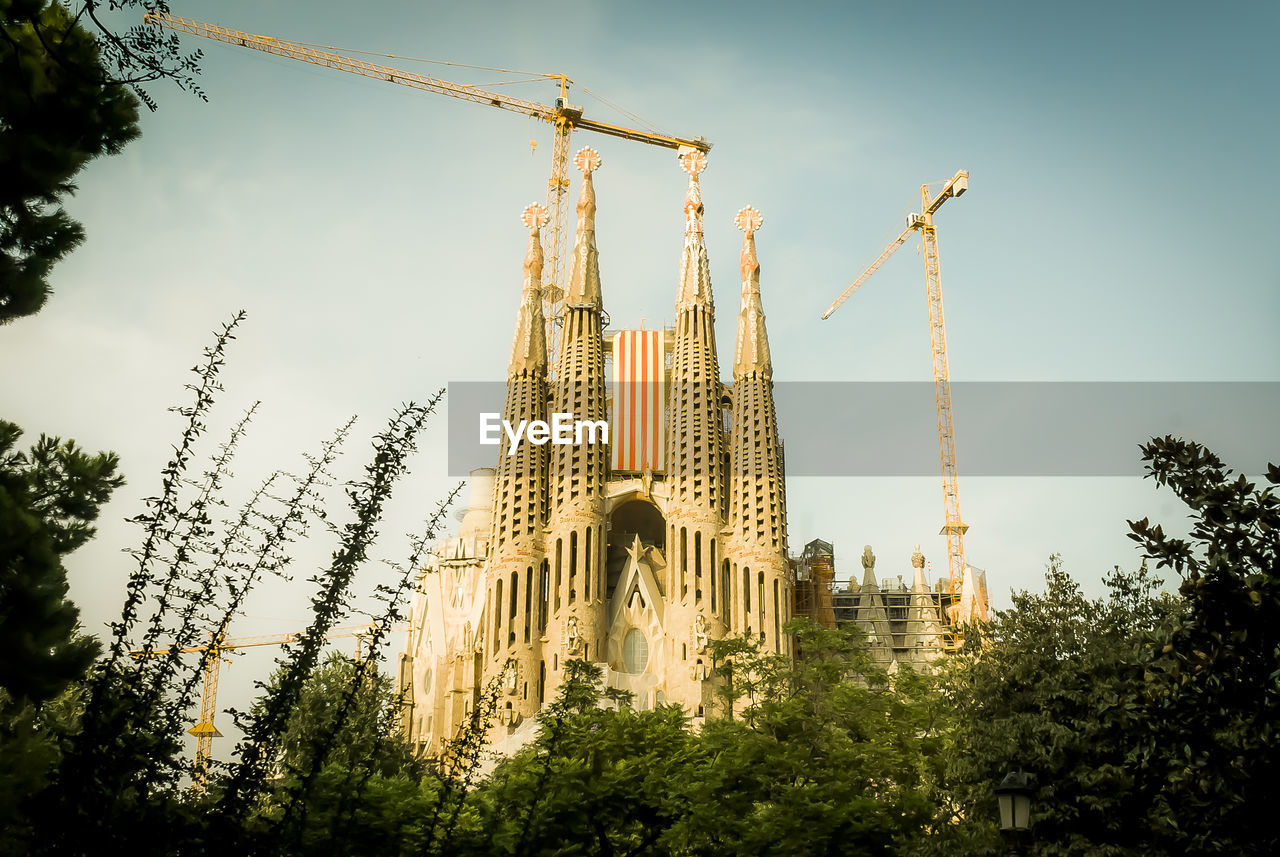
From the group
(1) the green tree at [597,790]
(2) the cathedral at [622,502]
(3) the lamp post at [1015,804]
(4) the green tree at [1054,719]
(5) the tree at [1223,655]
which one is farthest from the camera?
(2) the cathedral at [622,502]

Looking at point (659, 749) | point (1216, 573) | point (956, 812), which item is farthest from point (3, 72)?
point (659, 749)

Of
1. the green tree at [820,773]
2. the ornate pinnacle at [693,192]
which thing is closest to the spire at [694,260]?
the ornate pinnacle at [693,192]

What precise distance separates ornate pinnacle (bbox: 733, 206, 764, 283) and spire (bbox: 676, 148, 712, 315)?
189 cm

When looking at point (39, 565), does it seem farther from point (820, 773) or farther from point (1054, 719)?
point (820, 773)

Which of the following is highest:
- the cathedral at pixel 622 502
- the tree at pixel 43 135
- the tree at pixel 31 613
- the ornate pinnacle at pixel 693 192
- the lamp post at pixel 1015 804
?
the ornate pinnacle at pixel 693 192

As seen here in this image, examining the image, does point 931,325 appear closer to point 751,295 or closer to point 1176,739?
point 751,295

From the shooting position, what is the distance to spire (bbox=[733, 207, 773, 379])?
54.2 m

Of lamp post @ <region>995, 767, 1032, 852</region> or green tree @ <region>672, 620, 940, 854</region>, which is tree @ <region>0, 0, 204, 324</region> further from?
green tree @ <region>672, 620, 940, 854</region>

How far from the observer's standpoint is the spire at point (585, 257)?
54.4 metres

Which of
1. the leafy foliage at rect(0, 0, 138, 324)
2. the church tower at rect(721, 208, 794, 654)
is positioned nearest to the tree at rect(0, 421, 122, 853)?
the leafy foliage at rect(0, 0, 138, 324)

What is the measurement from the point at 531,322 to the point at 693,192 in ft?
34.6

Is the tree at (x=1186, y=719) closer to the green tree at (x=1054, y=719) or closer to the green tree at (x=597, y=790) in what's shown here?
the green tree at (x=1054, y=719)

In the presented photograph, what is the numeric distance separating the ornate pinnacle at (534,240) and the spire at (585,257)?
2671mm

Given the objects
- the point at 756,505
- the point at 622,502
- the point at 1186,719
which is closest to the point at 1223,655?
the point at 1186,719
